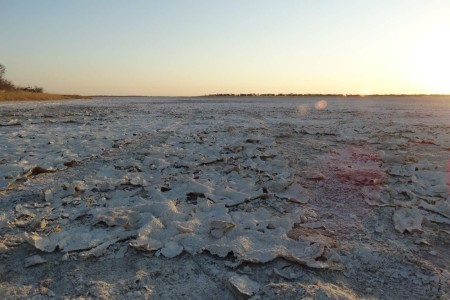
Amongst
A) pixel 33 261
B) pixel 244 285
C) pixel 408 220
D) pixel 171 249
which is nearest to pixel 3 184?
pixel 33 261

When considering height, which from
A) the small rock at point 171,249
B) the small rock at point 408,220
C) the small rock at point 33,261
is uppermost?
the small rock at point 408,220

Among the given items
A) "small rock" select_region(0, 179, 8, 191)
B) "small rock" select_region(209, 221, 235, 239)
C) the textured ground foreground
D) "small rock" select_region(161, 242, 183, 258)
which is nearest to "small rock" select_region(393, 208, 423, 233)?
the textured ground foreground

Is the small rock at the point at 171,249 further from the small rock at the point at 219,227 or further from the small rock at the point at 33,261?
the small rock at the point at 33,261

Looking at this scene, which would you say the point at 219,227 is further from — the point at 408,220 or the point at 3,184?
the point at 3,184

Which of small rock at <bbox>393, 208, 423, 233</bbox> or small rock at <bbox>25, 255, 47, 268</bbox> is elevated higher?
small rock at <bbox>393, 208, 423, 233</bbox>

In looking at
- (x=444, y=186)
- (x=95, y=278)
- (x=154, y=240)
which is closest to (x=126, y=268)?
(x=95, y=278)

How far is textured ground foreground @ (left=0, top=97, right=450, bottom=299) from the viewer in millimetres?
2943

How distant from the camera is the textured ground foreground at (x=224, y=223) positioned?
2943 mm

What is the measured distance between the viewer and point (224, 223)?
3830 mm

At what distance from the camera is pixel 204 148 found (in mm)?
7969

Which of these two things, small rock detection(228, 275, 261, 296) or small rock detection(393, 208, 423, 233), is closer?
small rock detection(228, 275, 261, 296)

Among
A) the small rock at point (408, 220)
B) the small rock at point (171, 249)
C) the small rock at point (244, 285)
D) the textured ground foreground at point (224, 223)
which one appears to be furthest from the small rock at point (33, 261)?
the small rock at point (408, 220)

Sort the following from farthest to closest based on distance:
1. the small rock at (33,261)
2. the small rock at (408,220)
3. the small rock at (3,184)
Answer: the small rock at (3,184) < the small rock at (408,220) < the small rock at (33,261)

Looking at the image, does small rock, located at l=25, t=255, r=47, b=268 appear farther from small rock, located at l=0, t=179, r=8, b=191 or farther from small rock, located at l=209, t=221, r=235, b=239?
small rock, located at l=0, t=179, r=8, b=191
